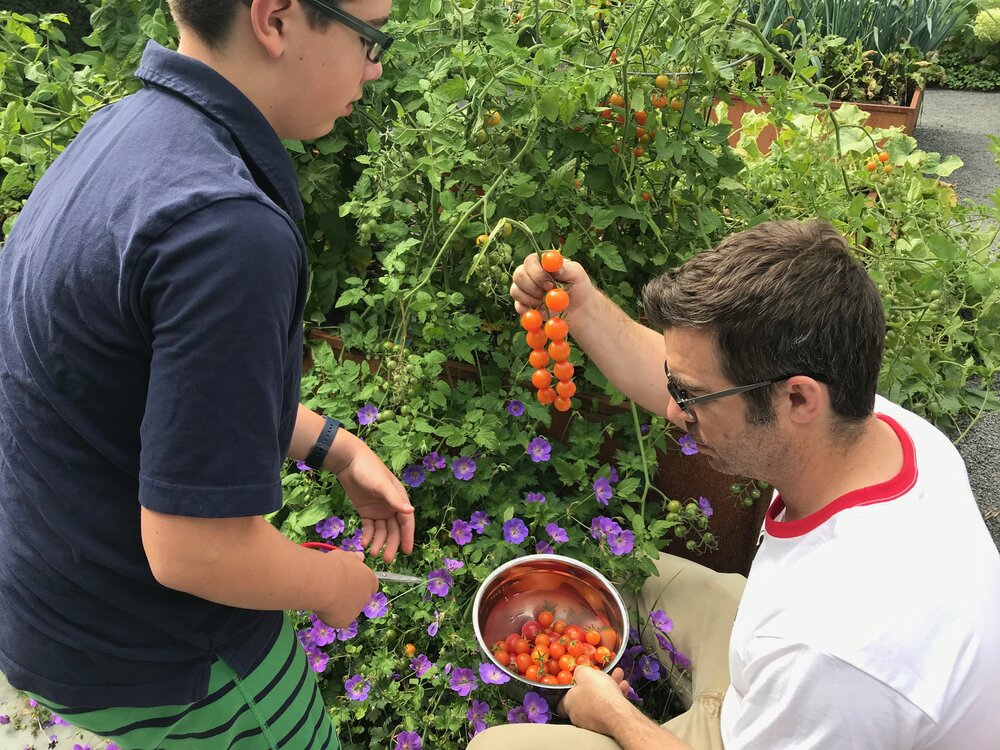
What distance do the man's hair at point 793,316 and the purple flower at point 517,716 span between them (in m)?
0.88

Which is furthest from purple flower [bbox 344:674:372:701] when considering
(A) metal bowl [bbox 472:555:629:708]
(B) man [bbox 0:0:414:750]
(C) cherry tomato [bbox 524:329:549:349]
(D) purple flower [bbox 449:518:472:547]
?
(C) cherry tomato [bbox 524:329:549:349]

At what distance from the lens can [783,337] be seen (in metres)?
1.26

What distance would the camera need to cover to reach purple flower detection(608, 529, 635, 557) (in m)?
1.91

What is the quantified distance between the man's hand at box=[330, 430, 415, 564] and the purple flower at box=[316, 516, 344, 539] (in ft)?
0.99

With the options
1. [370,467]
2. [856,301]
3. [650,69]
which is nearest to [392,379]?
[370,467]

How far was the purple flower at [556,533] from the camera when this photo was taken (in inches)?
74.5

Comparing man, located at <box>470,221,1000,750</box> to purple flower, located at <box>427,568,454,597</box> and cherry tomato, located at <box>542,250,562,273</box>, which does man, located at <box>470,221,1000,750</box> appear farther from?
purple flower, located at <box>427,568,454,597</box>

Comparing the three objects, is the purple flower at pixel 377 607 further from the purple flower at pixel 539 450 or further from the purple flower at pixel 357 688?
the purple flower at pixel 539 450

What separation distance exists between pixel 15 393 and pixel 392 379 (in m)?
1.03

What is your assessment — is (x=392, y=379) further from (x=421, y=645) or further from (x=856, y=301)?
(x=856, y=301)

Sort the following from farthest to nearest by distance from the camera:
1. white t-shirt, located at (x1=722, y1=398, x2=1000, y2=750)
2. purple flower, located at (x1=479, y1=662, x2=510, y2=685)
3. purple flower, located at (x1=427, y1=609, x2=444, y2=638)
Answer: purple flower, located at (x1=427, y1=609, x2=444, y2=638)
purple flower, located at (x1=479, y1=662, x2=510, y2=685)
white t-shirt, located at (x1=722, y1=398, x2=1000, y2=750)

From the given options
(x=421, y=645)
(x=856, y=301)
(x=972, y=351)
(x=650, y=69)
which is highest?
(x=650, y=69)

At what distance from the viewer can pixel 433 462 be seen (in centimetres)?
196

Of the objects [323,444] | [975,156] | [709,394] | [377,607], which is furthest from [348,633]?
[975,156]
